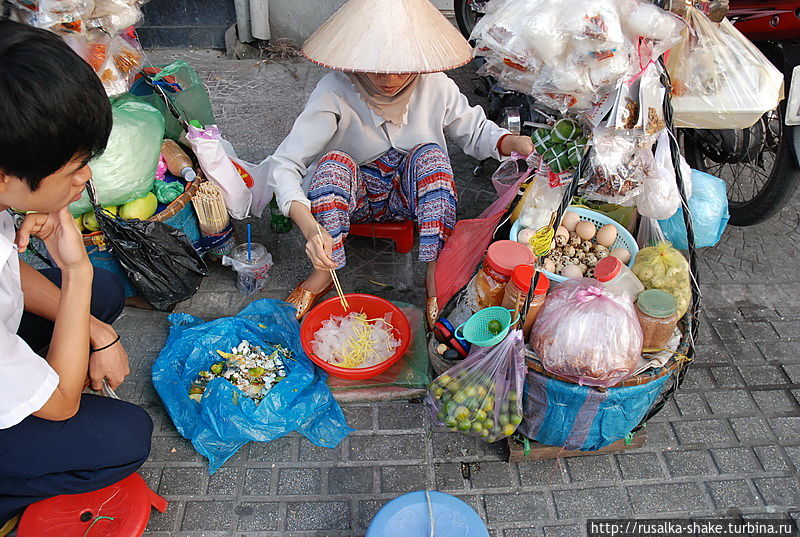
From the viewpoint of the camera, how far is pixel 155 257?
99.0 inches

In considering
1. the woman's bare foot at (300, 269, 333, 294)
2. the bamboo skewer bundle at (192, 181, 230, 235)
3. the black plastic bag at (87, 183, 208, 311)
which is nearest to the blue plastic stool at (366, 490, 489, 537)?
the woman's bare foot at (300, 269, 333, 294)

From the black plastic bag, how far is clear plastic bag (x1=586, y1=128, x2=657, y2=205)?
5.82 feet

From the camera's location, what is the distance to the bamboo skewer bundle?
2676 millimetres

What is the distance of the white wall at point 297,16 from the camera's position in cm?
482

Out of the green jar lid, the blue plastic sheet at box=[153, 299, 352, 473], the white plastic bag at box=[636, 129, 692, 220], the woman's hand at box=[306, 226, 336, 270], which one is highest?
the white plastic bag at box=[636, 129, 692, 220]

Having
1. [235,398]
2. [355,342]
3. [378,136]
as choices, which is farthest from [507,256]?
[235,398]

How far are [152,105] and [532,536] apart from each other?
8.82 ft

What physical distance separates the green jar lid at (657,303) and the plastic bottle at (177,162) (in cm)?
206

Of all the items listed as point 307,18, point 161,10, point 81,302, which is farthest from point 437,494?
point 161,10

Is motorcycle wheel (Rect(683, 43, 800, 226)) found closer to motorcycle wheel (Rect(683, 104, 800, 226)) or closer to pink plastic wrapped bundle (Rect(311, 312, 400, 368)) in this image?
motorcycle wheel (Rect(683, 104, 800, 226))

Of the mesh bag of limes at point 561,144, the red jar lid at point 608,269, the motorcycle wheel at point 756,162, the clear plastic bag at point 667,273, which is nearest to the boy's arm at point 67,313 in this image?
the mesh bag of limes at point 561,144

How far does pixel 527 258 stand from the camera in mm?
2094

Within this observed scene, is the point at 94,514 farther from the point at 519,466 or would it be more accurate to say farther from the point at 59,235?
the point at 519,466

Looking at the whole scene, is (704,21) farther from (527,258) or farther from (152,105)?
(152,105)
